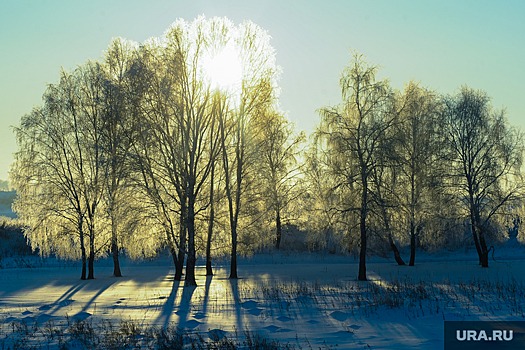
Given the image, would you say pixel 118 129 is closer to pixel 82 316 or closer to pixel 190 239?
pixel 190 239

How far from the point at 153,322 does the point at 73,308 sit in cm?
456

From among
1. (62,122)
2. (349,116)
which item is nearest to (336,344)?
(349,116)

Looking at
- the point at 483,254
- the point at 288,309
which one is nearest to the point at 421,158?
the point at 483,254

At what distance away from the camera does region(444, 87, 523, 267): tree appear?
32.7 m

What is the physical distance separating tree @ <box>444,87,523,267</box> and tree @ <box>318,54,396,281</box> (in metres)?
9.58

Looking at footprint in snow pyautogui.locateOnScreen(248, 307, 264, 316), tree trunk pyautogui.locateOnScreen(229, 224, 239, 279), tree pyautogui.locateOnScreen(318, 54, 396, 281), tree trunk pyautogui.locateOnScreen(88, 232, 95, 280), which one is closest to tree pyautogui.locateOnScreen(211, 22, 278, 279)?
tree trunk pyautogui.locateOnScreen(229, 224, 239, 279)

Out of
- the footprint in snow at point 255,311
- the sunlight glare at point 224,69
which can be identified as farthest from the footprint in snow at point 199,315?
the sunlight glare at point 224,69

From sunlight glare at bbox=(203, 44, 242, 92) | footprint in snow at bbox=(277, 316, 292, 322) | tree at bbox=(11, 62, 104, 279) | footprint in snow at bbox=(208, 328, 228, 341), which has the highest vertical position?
sunlight glare at bbox=(203, 44, 242, 92)

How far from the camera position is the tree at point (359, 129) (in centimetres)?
2559

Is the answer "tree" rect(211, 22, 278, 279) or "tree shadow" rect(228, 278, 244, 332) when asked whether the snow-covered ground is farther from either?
"tree" rect(211, 22, 278, 279)

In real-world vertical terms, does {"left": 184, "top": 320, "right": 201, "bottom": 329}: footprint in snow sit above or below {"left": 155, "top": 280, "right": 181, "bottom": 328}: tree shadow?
above

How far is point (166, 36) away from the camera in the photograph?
24.0 metres

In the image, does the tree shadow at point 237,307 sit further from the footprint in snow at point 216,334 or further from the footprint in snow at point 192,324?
the footprint in snow at point 192,324

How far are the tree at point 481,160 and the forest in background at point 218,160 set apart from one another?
0.08 m
